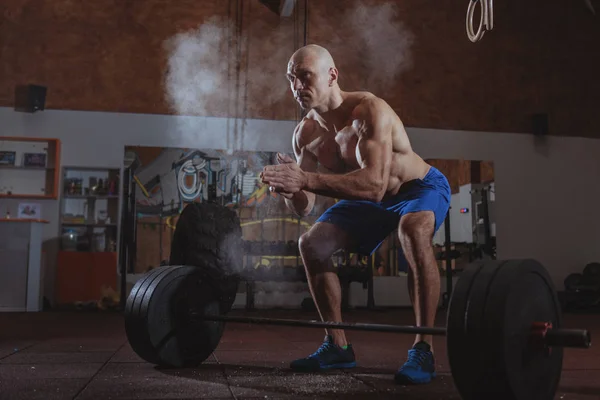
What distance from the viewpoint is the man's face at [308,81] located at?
1946mm

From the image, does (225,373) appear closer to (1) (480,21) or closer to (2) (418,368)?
(2) (418,368)

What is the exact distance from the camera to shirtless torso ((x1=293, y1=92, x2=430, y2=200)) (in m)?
1.96

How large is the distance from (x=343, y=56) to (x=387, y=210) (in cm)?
461

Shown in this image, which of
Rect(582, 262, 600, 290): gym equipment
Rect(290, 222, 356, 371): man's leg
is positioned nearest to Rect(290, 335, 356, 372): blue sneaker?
Rect(290, 222, 356, 371): man's leg

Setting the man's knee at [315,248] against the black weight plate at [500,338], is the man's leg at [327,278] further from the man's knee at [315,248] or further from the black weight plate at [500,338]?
the black weight plate at [500,338]

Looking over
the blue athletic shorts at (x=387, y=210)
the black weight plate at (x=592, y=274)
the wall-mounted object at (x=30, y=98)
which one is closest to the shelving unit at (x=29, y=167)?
the wall-mounted object at (x=30, y=98)

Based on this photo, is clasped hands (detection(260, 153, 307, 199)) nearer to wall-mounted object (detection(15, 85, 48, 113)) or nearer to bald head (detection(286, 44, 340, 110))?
bald head (detection(286, 44, 340, 110))

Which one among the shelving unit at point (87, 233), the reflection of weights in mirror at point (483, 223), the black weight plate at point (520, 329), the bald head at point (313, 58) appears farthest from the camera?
the reflection of weights in mirror at point (483, 223)

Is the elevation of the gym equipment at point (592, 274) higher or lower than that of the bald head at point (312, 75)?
lower

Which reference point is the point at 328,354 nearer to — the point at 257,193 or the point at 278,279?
the point at 278,279

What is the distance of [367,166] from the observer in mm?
1825

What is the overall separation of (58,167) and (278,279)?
2.45 metres

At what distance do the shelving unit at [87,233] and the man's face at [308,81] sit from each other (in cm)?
430

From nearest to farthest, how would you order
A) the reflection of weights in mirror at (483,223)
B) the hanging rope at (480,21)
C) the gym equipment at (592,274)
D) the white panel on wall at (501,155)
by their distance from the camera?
the hanging rope at (480,21) → the white panel on wall at (501,155) → the gym equipment at (592,274) → the reflection of weights in mirror at (483,223)
